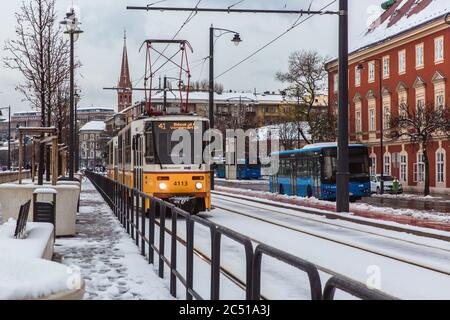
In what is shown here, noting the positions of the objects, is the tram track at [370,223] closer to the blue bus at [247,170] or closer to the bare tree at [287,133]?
the bare tree at [287,133]

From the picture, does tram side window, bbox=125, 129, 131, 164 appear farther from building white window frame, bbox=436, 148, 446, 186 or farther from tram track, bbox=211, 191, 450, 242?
building white window frame, bbox=436, 148, 446, 186

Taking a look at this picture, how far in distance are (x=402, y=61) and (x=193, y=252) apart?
154ft

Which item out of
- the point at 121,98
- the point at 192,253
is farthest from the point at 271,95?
the point at 192,253

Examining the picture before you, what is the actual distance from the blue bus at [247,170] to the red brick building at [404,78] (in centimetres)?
2023

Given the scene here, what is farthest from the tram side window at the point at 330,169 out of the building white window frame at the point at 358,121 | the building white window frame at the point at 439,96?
the building white window frame at the point at 358,121

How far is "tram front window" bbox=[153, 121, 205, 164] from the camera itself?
64.5ft

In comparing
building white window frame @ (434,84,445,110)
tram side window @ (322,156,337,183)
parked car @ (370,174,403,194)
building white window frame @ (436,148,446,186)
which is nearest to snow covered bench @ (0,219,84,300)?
tram side window @ (322,156,337,183)

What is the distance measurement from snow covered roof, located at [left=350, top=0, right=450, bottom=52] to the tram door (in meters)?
29.6

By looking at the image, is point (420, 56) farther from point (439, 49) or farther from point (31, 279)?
point (31, 279)

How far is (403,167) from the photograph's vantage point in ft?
166
